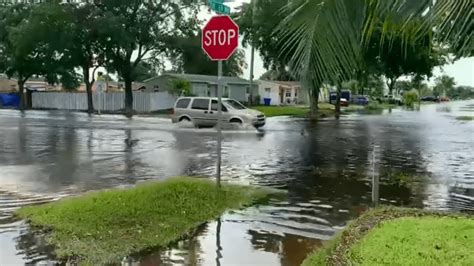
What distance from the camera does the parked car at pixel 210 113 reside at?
85.6ft

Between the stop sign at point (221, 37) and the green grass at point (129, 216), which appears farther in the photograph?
the stop sign at point (221, 37)

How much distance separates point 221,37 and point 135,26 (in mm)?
33054

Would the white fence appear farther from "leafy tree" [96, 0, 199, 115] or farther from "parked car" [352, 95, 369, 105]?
"parked car" [352, 95, 369, 105]

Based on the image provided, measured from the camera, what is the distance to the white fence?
153 ft

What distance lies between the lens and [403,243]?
488cm

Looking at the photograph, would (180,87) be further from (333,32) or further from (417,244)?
(333,32)

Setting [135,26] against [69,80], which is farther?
[69,80]

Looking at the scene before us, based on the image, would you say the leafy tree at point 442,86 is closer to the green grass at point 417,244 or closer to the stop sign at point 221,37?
the stop sign at point 221,37

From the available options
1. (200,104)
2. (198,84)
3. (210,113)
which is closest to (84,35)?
(198,84)

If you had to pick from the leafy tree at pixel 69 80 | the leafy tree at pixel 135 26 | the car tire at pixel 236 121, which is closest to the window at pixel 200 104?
the car tire at pixel 236 121

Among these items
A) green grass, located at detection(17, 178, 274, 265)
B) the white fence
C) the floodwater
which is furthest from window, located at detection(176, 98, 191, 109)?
the white fence

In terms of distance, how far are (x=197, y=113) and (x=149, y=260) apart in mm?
21543

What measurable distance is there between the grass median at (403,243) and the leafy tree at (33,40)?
122 feet

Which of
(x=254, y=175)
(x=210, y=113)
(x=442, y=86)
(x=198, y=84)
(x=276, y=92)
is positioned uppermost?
(x=442, y=86)
